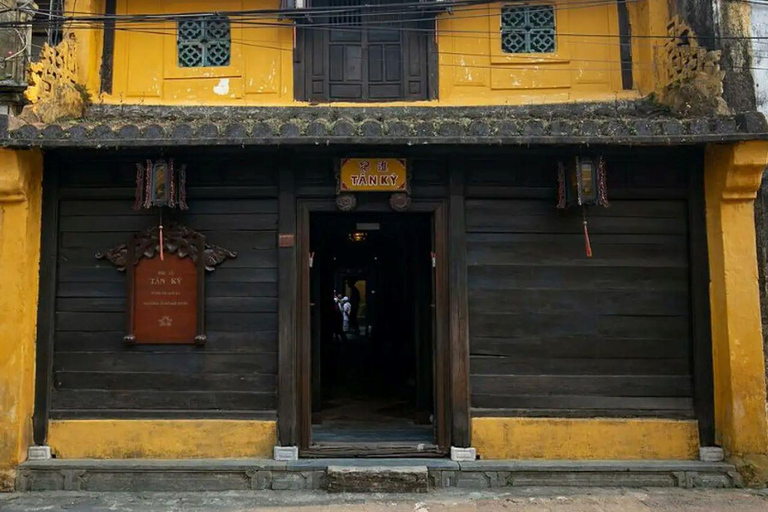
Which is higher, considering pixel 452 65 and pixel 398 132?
pixel 452 65

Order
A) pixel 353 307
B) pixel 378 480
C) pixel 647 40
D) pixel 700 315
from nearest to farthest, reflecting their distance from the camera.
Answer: pixel 378 480 < pixel 700 315 < pixel 647 40 < pixel 353 307

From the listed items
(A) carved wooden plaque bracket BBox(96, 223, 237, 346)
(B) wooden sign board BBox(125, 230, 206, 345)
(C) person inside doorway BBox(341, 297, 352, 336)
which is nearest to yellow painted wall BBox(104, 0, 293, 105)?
(A) carved wooden plaque bracket BBox(96, 223, 237, 346)

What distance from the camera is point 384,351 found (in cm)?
1344

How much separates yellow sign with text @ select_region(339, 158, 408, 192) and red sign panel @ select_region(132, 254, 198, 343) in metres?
2.10

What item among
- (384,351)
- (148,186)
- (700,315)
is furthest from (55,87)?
(384,351)

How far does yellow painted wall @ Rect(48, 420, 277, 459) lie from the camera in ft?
20.8

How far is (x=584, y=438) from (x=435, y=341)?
2010 millimetres

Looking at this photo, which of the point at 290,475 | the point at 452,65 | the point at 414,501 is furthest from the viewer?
the point at 452,65

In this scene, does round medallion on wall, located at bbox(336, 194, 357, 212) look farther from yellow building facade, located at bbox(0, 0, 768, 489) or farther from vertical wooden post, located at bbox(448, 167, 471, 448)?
vertical wooden post, located at bbox(448, 167, 471, 448)

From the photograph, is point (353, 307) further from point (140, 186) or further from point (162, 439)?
point (140, 186)

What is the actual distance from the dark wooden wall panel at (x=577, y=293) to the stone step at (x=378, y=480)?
1.05 m

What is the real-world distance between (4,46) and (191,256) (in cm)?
320

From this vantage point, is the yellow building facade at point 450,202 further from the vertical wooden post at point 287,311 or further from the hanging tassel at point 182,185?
the hanging tassel at point 182,185

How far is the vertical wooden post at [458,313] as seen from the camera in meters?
6.36
